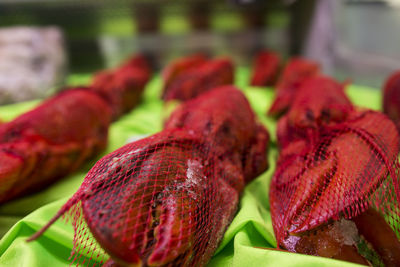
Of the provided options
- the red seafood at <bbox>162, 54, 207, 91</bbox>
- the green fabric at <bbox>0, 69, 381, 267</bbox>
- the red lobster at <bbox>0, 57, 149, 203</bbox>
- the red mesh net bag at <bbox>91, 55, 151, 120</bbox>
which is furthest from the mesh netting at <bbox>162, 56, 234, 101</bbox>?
the green fabric at <bbox>0, 69, 381, 267</bbox>

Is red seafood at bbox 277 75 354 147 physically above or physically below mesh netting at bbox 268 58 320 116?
above

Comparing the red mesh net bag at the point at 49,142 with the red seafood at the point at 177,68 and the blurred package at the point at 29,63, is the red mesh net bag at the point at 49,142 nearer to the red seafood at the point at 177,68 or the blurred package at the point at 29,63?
the blurred package at the point at 29,63

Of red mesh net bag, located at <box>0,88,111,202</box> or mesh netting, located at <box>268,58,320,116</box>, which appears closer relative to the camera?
red mesh net bag, located at <box>0,88,111,202</box>

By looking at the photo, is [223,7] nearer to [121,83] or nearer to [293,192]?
[121,83]

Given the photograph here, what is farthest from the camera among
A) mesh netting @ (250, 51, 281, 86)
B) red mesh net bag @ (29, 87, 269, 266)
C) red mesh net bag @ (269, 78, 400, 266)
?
mesh netting @ (250, 51, 281, 86)

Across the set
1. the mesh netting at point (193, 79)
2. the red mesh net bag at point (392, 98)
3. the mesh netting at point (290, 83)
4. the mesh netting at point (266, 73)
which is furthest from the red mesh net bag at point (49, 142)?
the mesh netting at point (266, 73)

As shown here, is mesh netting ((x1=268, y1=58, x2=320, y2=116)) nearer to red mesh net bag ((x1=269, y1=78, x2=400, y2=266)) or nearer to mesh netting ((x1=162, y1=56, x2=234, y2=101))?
mesh netting ((x1=162, y1=56, x2=234, y2=101))

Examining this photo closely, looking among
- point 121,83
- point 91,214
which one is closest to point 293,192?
point 91,214
